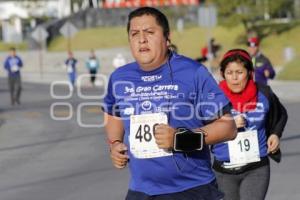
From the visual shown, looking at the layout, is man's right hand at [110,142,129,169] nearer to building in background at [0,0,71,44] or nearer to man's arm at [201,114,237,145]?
man's arm at [201,114,237,145]

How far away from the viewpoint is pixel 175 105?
15.5ft

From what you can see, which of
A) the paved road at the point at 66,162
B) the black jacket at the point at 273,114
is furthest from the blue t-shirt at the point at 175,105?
the paved road at the point at 66,162

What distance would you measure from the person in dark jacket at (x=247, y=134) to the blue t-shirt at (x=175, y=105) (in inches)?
72.3

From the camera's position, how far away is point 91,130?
750 inches

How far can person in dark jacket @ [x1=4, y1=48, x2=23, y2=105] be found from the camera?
27703mm

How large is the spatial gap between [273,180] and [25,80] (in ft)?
123

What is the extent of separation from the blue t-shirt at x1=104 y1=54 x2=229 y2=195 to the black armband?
177 millimetres

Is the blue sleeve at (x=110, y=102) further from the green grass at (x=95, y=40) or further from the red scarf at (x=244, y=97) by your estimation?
the green grass at (x=95, y=40)

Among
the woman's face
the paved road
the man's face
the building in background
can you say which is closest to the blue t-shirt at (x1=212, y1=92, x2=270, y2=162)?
the woman's face

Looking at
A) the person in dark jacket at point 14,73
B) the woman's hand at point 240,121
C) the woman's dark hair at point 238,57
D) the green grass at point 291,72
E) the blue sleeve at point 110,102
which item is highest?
the woman's dark hair at point 238,57

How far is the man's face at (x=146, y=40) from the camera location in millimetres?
4668

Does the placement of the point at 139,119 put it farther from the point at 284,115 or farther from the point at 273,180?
the point at 273,180

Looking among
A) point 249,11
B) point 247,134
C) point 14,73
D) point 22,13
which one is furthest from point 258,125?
point 22,13

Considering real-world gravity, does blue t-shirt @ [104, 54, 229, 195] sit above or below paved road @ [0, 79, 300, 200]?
above
